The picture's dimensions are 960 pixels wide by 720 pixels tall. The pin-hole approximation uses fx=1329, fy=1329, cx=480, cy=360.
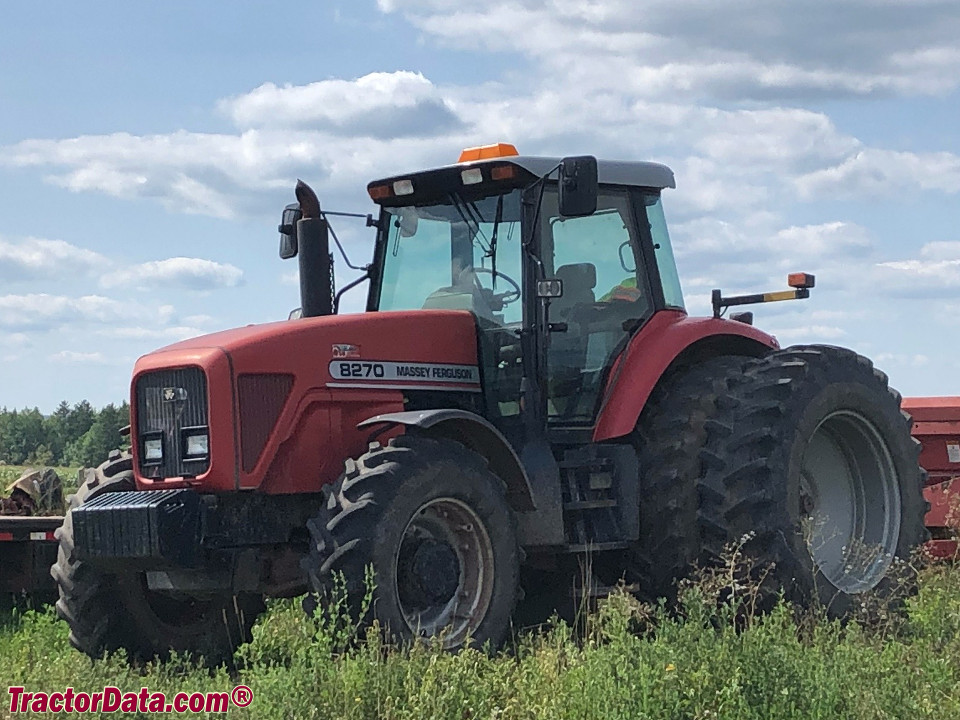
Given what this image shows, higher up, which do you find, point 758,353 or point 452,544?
point 758,353

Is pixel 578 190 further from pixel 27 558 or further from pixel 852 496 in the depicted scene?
pixel 27 558

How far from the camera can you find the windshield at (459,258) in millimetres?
7812

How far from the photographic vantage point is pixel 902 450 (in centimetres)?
854

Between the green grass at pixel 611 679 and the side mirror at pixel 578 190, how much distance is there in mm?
2062

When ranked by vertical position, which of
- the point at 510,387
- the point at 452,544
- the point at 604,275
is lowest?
the point at 452,544

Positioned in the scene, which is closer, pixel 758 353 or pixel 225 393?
pixel 225 393

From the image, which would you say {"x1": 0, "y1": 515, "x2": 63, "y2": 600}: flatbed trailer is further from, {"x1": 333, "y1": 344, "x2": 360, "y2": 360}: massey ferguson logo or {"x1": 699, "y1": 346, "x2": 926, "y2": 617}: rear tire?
{"x1": 699, "y1": 346, "x2": 926, "y2": 617}: rear tire

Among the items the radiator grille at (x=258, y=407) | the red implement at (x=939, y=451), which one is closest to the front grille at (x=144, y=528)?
the radiator grille at (x=258, y=407)

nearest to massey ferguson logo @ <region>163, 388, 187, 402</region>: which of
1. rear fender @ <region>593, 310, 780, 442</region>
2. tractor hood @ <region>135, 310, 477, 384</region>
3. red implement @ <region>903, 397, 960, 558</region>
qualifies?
tractor hood @ <region>135, 310, 477, 384</region>

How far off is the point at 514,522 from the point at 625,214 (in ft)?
7.89

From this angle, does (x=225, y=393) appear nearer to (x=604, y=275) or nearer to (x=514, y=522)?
(x=514, y=522)

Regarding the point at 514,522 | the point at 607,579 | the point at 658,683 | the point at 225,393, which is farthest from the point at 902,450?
the point at 225,393

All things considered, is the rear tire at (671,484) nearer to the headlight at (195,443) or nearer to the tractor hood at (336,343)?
the tractor hood at (336,343)

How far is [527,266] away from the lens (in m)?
7.70
